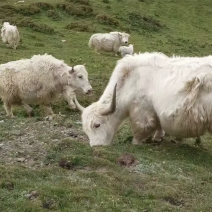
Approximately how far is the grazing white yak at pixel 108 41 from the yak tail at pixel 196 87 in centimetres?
1896

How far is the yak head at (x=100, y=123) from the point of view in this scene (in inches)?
351

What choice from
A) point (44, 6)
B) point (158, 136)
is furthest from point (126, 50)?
point (158, 136)

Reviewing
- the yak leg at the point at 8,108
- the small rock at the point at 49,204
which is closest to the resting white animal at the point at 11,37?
the yak leg at the point at 8,108

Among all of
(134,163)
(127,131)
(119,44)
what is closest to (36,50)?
(119,44)

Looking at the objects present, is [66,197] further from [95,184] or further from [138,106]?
[138,106]

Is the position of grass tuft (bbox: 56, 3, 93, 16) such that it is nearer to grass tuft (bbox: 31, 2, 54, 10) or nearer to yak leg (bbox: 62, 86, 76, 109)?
grass tuft (bbox: 31, 2, 54, 10)

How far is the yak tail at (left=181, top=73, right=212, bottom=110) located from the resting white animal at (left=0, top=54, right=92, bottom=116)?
5706 mm

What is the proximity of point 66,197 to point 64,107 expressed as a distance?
318 inches

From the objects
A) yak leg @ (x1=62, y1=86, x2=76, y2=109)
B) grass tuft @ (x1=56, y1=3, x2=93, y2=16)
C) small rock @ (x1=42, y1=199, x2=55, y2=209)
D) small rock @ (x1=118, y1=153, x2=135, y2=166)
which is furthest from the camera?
grass tuft @ (x1=56, y1=3, x2=93, y2=16)

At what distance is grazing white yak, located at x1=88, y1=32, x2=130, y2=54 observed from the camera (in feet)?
88.5

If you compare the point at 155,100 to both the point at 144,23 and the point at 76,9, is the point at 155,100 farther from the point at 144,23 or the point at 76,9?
the point at 144,23

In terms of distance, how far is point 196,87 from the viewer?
26.6 feet

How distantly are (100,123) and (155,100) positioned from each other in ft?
3.60

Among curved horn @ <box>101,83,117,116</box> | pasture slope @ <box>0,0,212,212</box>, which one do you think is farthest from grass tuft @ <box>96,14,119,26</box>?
curved horn @ <box>101,83,117,116</box>
